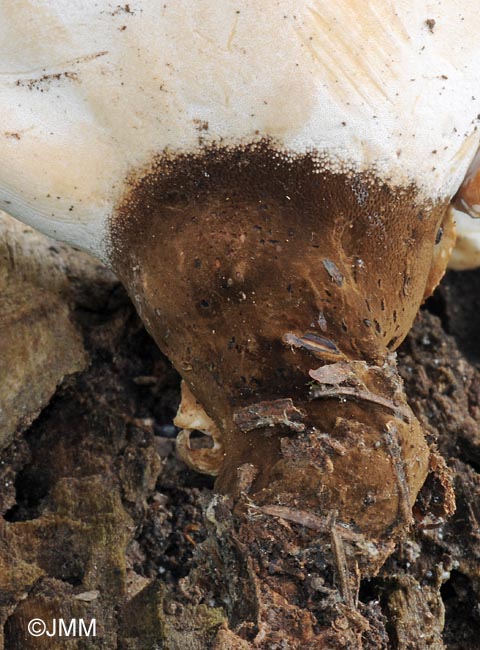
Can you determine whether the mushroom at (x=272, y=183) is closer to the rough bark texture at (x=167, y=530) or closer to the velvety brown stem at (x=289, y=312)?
the velvety brown stem at (x=289, y=312)

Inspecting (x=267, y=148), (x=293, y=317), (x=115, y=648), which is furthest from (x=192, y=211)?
(x=115, y=648)

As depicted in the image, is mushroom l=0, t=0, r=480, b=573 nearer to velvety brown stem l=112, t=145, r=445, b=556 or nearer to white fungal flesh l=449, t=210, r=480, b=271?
velvety brown stem l=112, t=145, r=445, b=556

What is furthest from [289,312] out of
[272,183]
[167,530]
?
[167,530]

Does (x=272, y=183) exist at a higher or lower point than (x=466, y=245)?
higher

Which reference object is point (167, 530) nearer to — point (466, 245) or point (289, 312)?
point (289, 312)

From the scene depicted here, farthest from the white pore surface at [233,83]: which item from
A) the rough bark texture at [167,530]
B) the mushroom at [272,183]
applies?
the rough bark texture at [167,530]

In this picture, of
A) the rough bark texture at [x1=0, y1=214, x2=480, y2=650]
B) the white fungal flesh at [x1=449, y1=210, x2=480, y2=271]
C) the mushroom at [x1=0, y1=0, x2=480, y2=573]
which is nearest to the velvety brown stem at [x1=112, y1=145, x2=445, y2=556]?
the mushroom at [x1=0, y1=0, x2=480, y2=573]

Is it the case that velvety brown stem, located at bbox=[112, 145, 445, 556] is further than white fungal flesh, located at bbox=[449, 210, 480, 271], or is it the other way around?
white fungal flesh, located at bbox=[449, 210, 480, 271]

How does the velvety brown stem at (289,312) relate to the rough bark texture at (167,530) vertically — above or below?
above
